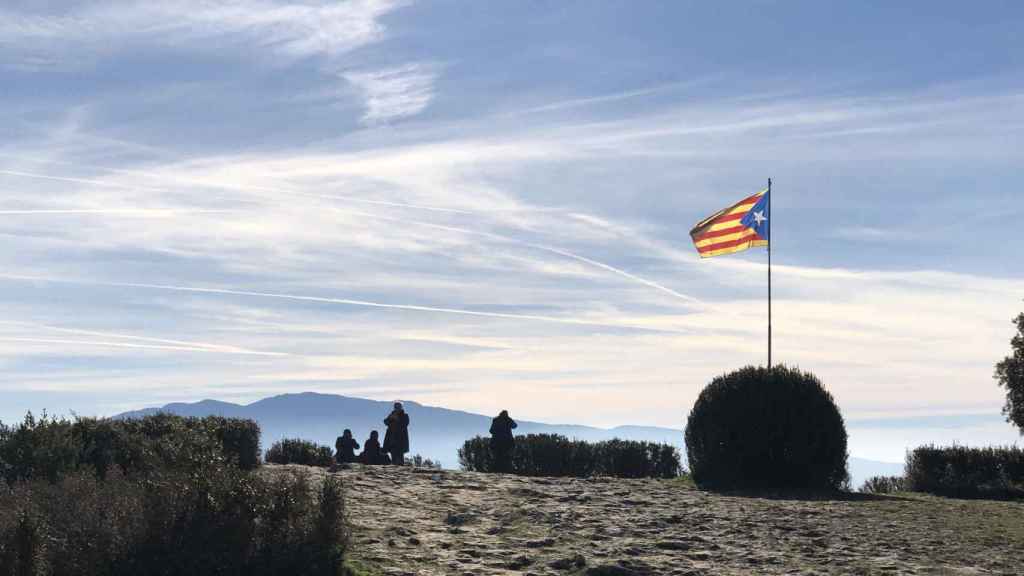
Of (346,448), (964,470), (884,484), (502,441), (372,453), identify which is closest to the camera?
(964,470)

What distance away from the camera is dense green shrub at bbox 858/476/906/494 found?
27.6 meters

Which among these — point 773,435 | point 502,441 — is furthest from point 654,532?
point 502,441

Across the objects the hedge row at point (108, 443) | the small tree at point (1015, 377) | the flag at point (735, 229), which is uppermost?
the flag at point (735, 229)

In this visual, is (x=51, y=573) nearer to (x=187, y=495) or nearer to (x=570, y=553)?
(x=187, y=495)

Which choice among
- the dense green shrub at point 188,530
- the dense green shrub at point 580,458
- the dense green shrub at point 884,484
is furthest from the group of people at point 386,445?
the dense green shrub at point 188,530

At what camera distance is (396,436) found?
30.3 m

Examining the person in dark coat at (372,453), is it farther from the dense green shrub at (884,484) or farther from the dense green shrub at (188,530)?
the dense green shrub at (188,530)

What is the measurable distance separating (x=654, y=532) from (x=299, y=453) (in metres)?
14.0

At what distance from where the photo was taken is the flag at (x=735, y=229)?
27547 millimetres

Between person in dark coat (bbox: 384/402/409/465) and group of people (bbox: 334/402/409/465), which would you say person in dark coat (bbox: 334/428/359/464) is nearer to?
group of people (bbox: 334/402/409/465)

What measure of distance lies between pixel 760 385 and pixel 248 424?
38.0 ft

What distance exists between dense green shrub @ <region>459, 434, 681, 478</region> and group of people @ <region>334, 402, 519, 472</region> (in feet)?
1.42

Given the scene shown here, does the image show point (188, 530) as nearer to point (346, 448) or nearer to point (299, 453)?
point (299, 453)

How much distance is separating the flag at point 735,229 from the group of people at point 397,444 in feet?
22.7
